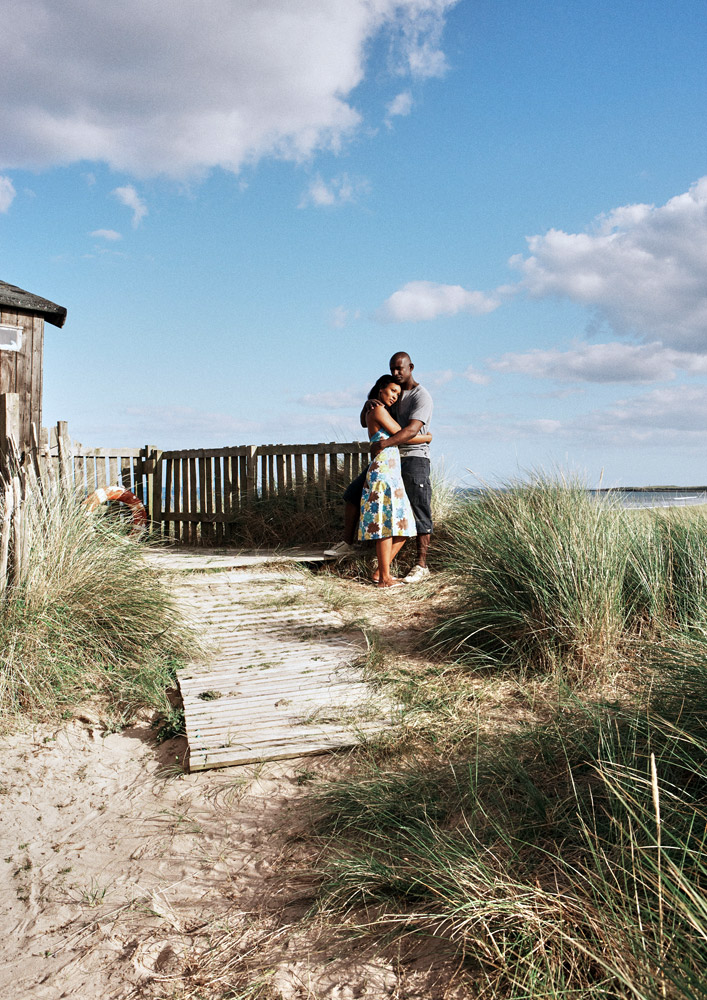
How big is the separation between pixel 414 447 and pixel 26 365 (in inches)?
370

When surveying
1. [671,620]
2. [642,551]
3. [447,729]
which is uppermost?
[642,551]

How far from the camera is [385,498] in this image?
7.52 meters

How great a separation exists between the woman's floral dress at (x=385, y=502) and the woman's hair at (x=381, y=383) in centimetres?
44

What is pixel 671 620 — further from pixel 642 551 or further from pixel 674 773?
pixel 674 773

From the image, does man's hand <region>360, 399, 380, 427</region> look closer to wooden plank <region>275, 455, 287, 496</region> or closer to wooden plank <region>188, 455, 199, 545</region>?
wooden plank <region>275, 455, 287, 496</region>

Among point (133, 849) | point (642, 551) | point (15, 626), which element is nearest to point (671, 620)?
point (642, 551)

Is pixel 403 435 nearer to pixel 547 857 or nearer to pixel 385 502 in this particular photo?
pixel 385 502

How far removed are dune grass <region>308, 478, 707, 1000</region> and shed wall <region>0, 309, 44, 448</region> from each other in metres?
11.1

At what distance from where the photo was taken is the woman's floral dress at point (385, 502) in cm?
747

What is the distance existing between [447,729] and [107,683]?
2264mm

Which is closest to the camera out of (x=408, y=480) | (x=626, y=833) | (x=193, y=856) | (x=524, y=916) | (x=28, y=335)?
(x=524, y=916)

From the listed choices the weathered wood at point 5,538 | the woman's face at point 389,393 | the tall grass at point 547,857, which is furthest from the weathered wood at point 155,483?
the tall grass at point 547,857

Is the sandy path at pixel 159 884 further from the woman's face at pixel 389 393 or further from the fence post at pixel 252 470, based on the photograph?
the fence post at pixel 252 470

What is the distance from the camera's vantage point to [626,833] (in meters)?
2.30
